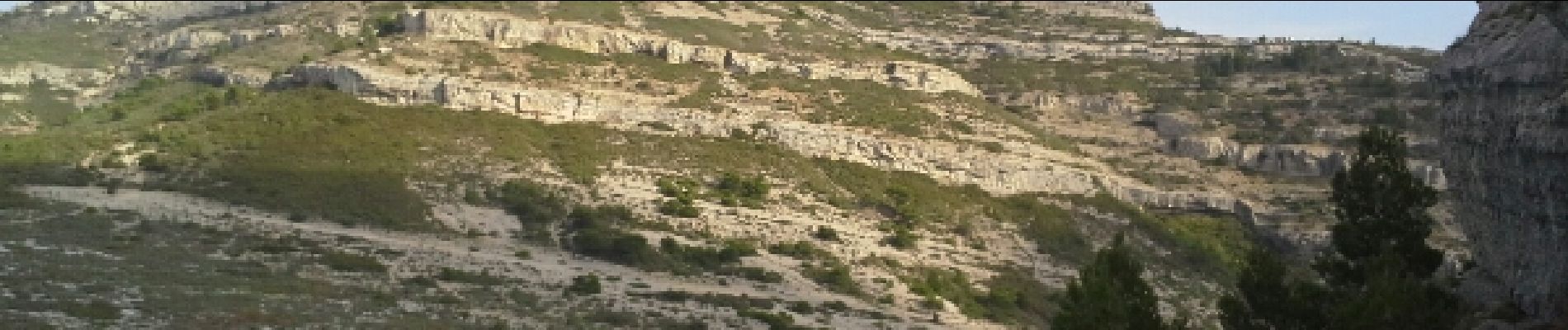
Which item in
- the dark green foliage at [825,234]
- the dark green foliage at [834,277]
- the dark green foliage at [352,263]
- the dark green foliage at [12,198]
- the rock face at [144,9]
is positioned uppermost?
the rock face at [144,9]

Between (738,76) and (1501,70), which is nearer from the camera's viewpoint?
(1501,70)

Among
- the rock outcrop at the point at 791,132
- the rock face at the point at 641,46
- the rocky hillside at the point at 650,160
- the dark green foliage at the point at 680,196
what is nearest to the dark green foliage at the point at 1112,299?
the rocky hillside at the point at 650,160

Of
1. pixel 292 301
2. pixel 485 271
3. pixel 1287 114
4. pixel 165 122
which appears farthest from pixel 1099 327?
pixel 1287 114

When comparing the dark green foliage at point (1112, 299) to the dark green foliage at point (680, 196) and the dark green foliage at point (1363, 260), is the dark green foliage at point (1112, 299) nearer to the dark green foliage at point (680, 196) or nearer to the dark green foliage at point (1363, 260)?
the dark green foliage at point (1363, 260)

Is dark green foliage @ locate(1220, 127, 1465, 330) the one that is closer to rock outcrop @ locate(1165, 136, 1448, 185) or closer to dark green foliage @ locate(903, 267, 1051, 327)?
dark green foliage @ locate(903, 267, 1051, 327)

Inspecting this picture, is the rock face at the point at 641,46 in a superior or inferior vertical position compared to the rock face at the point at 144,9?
inferior

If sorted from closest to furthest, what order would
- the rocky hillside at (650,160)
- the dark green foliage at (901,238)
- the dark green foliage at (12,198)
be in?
the rocky hillside at (650,160)
the dark green foliage at (12,198)
the dark green foliage at (901,238)

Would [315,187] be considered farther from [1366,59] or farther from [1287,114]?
[1366,59]
